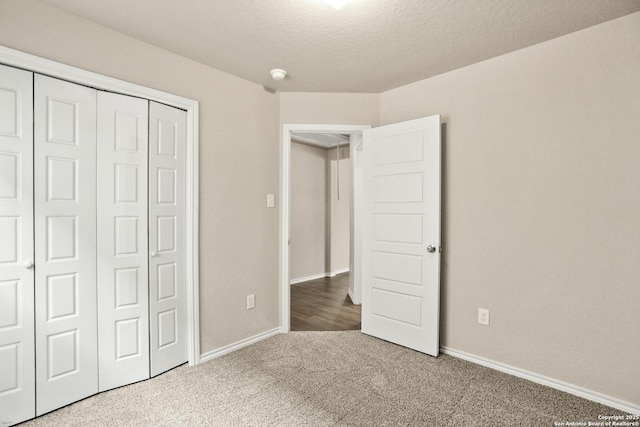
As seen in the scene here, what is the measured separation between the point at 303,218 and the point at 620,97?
4.16 metres

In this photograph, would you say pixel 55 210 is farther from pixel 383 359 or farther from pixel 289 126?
pixel 383 359

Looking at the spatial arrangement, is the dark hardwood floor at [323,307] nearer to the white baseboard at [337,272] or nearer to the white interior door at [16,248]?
the white baseboard at [337,272]

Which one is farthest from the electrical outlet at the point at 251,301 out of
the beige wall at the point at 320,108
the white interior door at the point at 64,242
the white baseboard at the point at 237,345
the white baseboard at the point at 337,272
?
the white baseboard at the point at 337,272

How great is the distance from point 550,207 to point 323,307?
2.68m

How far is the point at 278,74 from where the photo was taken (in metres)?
2.70

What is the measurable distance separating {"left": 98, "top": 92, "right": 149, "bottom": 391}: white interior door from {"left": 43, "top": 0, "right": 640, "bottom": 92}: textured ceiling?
56cm

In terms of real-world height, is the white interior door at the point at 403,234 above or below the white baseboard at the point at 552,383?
above

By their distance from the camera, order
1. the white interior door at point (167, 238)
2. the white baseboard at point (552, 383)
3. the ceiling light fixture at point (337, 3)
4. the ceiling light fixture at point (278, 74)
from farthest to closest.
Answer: the ceiling light fixture at point (278, 74) < the white interior door at point (167, 238) < the white baseboard at point (552, 383) < the ceiling light fixture at point (337, 3)

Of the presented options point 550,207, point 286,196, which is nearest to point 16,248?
point 286,196

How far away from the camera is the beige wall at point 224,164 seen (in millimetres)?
2086

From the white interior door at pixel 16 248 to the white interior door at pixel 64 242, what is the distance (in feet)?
0.12

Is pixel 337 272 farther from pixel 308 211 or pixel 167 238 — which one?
pixel 167 238

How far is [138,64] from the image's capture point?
2244 millimetres

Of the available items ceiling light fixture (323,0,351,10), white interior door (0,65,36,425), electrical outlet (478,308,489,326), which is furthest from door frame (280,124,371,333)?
white interior door (0,65,36,425)
